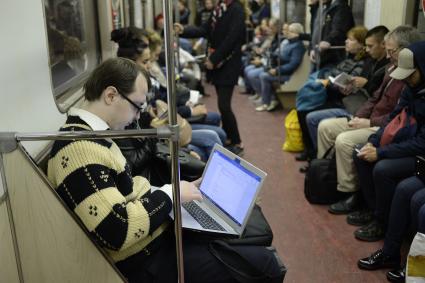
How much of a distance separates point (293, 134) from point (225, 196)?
298cm

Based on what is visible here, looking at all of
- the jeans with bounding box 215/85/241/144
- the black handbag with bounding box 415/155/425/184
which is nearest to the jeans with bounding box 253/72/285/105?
the jeans with bounding box 215/85/241/144

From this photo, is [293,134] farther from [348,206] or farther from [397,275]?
[397,275]

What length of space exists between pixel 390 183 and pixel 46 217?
2.14 meters

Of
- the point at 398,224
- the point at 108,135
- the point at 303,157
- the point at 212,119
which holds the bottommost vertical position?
the point at 303,157

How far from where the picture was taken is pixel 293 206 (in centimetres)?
359

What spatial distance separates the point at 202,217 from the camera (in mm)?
1897

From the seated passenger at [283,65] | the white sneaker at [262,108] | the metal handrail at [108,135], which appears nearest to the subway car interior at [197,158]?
the metal handrail at [108,135]

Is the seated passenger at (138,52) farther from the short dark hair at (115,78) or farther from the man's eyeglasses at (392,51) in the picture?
the short dark hair at (115,78)

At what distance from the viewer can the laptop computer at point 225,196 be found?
1.76 m

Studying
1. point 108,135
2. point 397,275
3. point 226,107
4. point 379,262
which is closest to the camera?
point 108,135

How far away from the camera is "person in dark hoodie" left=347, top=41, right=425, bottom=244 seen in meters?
2.72

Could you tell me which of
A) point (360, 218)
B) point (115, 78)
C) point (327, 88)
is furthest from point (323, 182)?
point (115, 78)

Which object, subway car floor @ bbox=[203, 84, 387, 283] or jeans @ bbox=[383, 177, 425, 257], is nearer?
jeans @ bbox=[383, 177, 425, 257]

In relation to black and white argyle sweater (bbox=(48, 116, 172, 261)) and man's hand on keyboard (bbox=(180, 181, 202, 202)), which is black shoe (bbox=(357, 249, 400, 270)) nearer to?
man's hand on keyboard (bbox=(180, 181, 202, 202))
